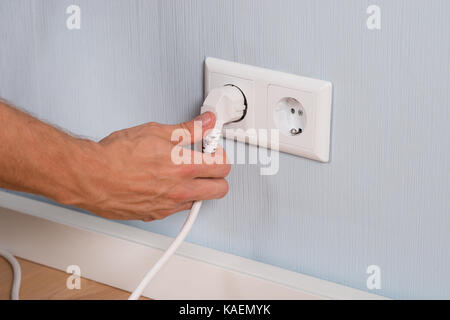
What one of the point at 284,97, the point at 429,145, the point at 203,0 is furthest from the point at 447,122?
the point at 203,0

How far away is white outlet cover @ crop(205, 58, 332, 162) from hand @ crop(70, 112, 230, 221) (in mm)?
40

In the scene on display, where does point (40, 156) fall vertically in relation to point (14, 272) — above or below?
above

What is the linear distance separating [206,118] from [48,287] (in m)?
0.28

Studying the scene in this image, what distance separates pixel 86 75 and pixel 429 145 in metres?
0.37

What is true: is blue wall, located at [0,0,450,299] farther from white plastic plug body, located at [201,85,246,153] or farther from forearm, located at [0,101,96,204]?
forearm, located at [0,101,96,204]

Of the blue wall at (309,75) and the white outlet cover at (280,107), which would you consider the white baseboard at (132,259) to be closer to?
the blue wall at (309,75)

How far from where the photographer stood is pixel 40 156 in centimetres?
56

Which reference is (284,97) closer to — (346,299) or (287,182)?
(287,182)

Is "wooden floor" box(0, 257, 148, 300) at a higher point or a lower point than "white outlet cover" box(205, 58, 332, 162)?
lower

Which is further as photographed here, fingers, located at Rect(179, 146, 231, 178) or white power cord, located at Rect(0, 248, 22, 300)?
white power cord, located at Rect(0, 248, 22, 300)

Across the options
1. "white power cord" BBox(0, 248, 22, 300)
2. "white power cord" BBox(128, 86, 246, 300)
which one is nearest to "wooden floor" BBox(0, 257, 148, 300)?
"white power cord" BBox(0, 248, 22, 300)

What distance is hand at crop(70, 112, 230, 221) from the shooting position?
1.89 feet
